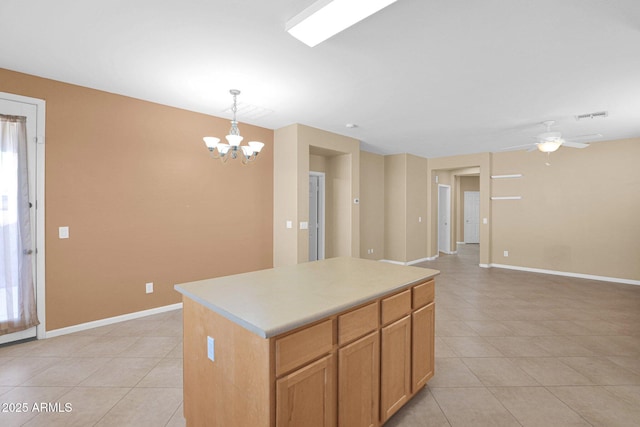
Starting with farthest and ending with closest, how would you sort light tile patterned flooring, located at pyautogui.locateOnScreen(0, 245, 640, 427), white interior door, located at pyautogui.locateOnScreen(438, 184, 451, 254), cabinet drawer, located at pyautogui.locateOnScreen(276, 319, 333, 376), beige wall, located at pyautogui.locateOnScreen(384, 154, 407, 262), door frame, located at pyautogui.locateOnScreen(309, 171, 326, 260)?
white interior door, located at pyautogui.locateOnScreen(438, 184, 451, 254), beige wall, located at pyautogui.locateOnScreen(384, 154, 407, 262), door frame, located at pyautogui.locateOnScreen(309, 171, 326, 260), light tile patterned flooring, located at pyautogui.locateOnScreen(0, 245, 640, 427), cabinet drawer, located at pyautogui.locateOnScreen(276, 319, 333, 376)

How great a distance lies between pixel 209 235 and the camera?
4.19 meters

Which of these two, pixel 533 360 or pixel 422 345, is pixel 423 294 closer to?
pixel 422 345

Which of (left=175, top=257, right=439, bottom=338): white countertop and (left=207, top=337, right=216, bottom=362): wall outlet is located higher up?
(left=175, top=257, right=439, bottom=338): white countertop

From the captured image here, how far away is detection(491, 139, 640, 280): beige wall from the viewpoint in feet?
17.8

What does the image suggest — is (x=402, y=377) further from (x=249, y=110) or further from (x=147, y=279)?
(x=249, y=110)

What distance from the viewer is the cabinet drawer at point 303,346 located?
1.21 m

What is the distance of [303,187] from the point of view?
15.2 feet

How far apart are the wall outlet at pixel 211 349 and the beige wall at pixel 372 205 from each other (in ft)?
17.3

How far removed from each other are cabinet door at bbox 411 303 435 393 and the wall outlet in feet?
4.23

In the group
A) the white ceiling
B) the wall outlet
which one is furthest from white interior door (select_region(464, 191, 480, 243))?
the wall outlet

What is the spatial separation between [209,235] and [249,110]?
1.86 m

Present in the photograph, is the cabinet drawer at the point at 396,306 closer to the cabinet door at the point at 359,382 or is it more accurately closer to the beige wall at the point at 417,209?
the cabinet door at the point at 359,382

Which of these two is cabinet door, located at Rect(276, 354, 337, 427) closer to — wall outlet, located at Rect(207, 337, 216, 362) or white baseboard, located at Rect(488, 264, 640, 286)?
wall outlet, located at Rect(207, 337, 216, 362)

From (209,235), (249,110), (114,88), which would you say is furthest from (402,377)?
(114,88)
